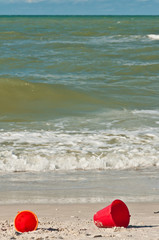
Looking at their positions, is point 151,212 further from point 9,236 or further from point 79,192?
point 9,236

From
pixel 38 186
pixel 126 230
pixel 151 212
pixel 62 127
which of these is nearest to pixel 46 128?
pixel 62 127

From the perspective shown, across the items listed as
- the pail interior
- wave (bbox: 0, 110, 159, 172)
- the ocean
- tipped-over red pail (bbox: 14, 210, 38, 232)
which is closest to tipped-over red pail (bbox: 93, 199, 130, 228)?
the pail interior

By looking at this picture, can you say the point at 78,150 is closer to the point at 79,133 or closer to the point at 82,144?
the point at 82,144

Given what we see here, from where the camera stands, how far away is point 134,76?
1472cm

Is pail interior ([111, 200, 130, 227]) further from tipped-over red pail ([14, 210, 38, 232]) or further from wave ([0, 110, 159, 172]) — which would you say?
wave ([0, 110, 159, 172])

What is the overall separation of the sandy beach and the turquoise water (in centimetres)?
156

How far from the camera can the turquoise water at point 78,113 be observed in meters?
6.39

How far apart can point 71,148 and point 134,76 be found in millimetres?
8371

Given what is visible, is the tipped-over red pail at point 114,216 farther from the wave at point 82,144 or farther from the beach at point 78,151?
the wave at point 82,144

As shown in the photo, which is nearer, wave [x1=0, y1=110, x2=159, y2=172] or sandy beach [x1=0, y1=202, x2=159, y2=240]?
sandy beach [x1=0, y1=202, x2=159, y2=240]

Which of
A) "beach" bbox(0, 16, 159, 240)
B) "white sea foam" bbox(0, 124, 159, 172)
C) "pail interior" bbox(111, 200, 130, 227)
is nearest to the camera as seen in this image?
"pail interior" bbox(111, 200, 130, 227)

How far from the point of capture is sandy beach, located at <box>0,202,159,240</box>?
344cm

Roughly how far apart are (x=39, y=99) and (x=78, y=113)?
2.31m

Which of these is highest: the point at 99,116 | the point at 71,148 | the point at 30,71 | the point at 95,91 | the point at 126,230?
the point at 30,71
